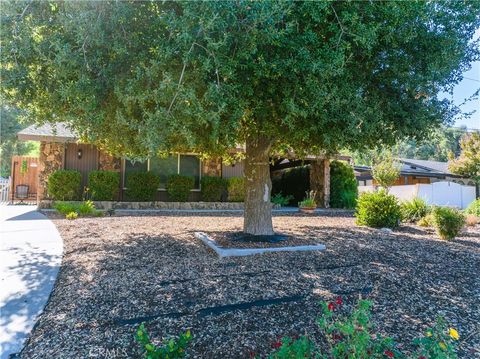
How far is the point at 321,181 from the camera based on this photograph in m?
15.7

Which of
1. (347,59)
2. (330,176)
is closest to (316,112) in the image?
(347,59)

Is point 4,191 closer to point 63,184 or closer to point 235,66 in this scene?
point 63,184

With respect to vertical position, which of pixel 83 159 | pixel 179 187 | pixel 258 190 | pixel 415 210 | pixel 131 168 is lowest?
pixel 415 210

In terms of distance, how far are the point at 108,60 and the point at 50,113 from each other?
1.72 metres

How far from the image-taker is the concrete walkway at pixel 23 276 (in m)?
2.81

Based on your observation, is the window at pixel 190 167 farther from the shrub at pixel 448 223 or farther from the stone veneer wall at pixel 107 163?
the shrub at pixel 448 223

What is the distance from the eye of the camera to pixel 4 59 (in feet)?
14.2

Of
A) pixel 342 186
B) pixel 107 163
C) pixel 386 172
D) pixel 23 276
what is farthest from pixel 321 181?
pixel 23 276

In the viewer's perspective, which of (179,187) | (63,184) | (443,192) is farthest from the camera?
(443,192)

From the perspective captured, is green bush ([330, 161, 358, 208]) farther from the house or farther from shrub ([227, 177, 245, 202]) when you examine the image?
shrub ([227, 177, 245, 202])

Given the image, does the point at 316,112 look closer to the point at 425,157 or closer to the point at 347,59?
the point at 347,59

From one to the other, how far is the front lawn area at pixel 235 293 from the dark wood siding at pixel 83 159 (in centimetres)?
793

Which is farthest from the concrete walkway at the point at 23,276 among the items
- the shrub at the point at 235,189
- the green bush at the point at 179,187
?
the shrub at the point at 235,189

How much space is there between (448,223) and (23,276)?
24.0ft
